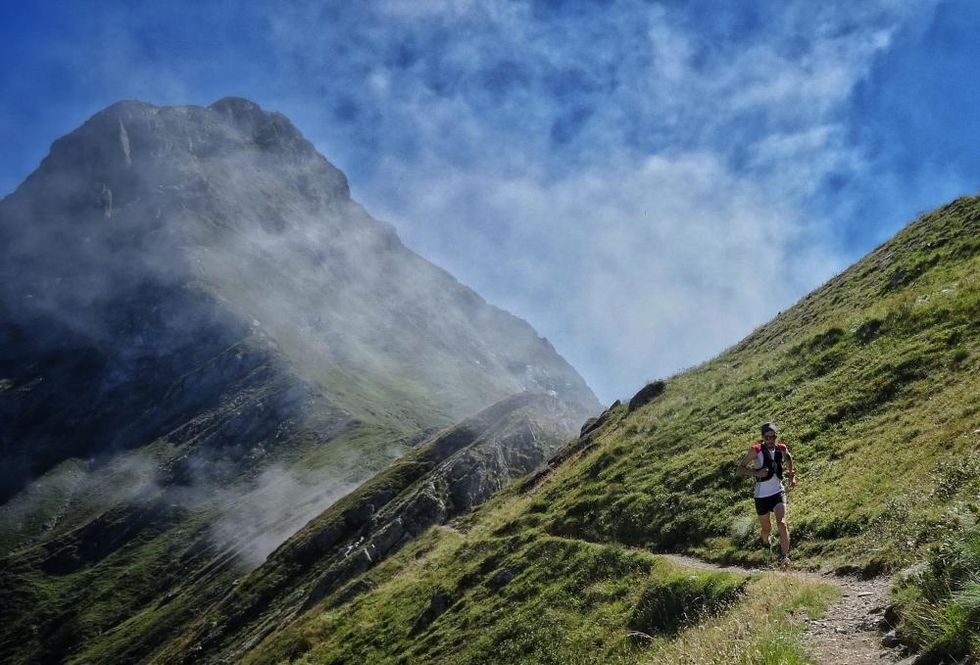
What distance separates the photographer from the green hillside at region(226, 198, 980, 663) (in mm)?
11891

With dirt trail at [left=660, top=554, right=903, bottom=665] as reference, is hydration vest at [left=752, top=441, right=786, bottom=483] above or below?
above

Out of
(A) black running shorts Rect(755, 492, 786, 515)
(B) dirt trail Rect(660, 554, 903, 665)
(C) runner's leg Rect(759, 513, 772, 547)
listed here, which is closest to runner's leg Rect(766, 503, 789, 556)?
(A) black running shorts Rect(755, 492, 786, 515)

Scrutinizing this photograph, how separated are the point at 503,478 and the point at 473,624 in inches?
2206

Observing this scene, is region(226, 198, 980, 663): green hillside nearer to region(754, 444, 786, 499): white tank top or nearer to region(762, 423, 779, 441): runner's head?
region(754, 444, 786, 499): white tank top

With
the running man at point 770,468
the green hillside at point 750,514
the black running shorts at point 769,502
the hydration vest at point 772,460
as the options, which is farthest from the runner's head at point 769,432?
the green hillside at point 750,514

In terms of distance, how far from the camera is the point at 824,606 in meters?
11.5

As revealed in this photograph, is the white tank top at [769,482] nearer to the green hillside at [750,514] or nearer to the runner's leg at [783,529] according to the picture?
the runner's leg at [783,529]

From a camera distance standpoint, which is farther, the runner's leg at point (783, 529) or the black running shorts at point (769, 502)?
the black running shorts at point (769, 502)

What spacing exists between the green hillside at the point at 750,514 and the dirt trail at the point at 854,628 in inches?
15.6

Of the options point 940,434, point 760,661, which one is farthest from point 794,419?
point 760,661

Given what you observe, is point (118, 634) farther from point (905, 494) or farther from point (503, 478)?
point (905, 494)

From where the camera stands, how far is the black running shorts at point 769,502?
1659 centimetres

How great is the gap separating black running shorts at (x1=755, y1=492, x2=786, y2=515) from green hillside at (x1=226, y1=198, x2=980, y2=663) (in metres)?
1.37

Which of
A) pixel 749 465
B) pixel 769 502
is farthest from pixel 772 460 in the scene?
pixel 769 502
